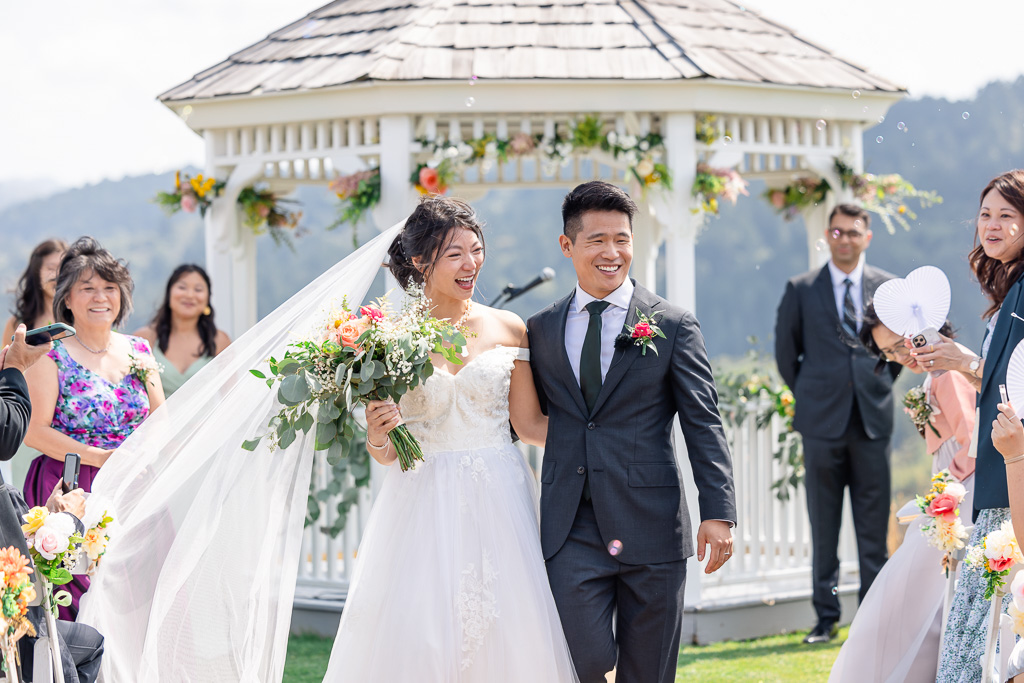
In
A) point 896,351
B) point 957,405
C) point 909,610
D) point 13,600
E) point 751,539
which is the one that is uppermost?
point 896,351

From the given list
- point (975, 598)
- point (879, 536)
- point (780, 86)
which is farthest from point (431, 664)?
point (780, 86)

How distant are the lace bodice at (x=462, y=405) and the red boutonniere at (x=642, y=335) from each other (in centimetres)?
46

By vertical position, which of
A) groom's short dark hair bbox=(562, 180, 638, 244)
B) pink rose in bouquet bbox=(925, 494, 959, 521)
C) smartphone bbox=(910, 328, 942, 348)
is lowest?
pink rose in bouquet bbox=(925, 494, 959, 521)

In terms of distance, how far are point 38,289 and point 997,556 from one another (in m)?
4.84

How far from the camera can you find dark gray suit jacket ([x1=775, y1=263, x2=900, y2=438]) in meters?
6.29

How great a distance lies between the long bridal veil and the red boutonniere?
3.47ft

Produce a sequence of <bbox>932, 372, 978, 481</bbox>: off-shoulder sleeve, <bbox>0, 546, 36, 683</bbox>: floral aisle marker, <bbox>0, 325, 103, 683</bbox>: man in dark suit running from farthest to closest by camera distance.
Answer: <bbox>932, 372, 978, 481</bbox>: off-shoulder sleeve, <bbox>0, 325, 103, 683</bbox>: man in dark suit, <bbox>0, 546, 36, 683</bbox>: floral aisle marker

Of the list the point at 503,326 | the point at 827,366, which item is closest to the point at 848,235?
the point at 827,366

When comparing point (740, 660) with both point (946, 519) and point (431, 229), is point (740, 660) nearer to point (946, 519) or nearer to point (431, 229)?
point (946, 519)

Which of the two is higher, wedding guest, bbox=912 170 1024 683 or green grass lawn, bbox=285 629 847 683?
wedding guest, bbox=912 170 1024 683

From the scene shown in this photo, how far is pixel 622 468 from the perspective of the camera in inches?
148

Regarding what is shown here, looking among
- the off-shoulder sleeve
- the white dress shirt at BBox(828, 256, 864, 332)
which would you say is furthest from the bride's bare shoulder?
the white dress shirt at BBox(828, 256, 864, 332)

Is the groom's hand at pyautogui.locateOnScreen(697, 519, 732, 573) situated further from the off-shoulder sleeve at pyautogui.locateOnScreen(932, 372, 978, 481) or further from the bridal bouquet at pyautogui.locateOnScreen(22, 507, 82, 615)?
the bridal bouquet at pyautogui.locateOnScreen(22, 507, 82, 615)

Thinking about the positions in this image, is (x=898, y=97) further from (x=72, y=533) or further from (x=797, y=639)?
(x=72, y=533)
